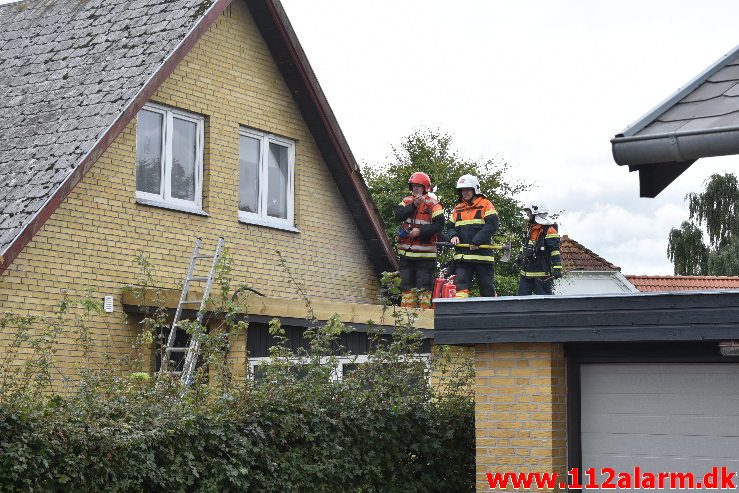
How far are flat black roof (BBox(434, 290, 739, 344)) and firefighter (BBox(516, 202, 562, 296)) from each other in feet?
21.4

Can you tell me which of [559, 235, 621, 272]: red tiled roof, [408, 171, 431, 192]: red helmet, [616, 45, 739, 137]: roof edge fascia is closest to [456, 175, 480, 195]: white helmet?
[408, 171, 431, 192]: red helmet

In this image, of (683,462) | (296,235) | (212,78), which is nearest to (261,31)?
(212,78)

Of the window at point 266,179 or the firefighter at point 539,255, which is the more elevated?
the window at point 266,179

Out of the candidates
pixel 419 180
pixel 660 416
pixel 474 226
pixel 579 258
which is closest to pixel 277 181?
pixel 419 180

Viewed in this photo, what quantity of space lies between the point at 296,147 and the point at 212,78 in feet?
6.85

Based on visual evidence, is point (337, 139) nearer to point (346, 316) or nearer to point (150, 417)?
point (346, 316)

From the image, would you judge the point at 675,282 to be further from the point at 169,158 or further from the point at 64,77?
the point at 64,77

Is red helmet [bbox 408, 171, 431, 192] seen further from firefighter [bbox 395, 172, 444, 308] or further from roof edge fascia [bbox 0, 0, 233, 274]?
roof edge fascia [bbox 0, 0, 233, 274]

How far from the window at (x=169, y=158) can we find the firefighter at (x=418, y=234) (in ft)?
9.20

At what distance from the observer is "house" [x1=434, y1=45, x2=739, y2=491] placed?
956 cm

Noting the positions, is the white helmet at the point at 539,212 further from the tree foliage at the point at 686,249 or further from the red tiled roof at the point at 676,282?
the tree foliage at the point at 686,249

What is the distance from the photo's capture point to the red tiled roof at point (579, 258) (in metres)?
33.8

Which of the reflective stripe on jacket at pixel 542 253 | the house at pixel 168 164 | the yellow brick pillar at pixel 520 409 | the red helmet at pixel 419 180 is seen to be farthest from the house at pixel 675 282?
the yellow brick pillar at pixel 520 409

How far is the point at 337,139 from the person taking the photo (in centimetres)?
1886
